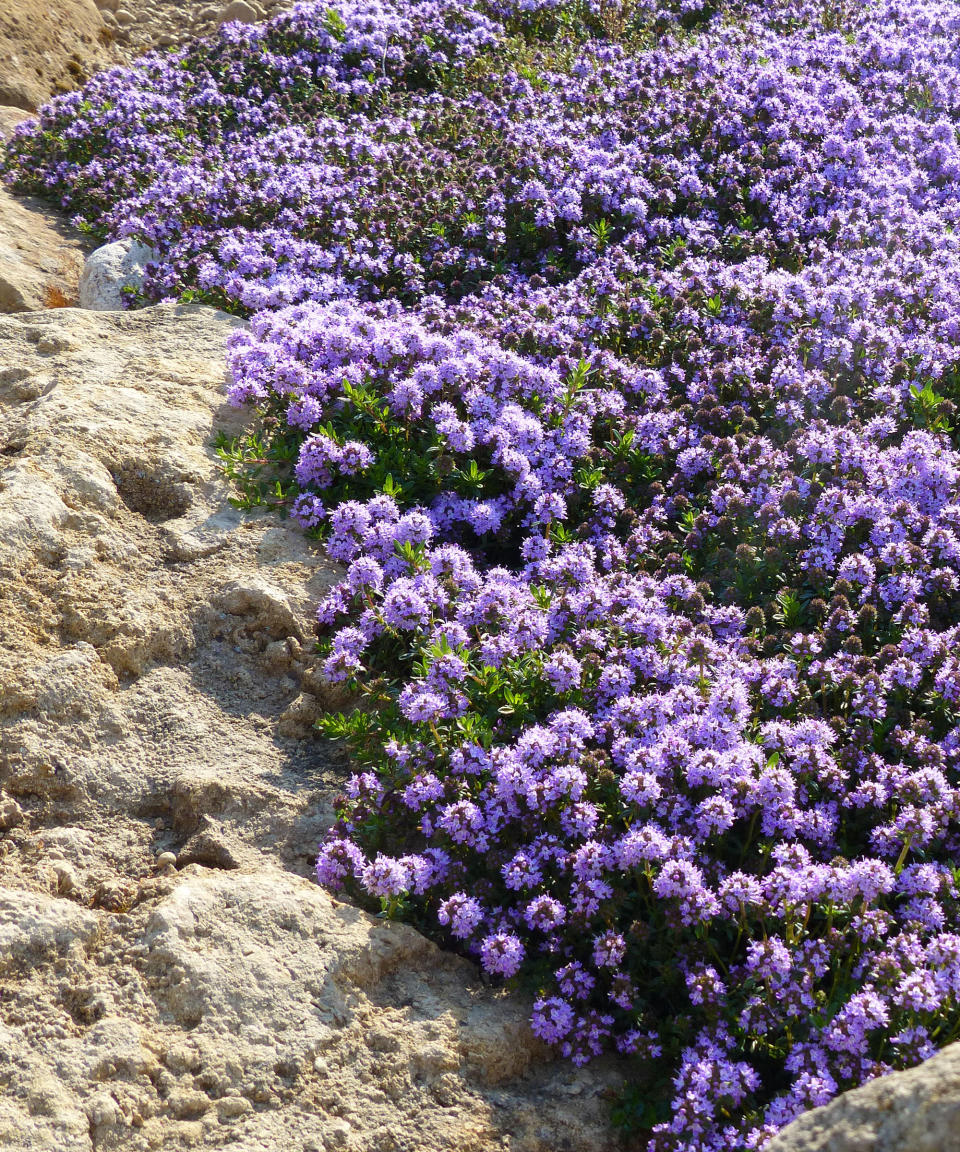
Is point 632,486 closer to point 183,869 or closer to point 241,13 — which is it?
point 183,869

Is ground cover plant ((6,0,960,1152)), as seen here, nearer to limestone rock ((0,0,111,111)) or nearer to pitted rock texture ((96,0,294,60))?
limestone rock ((0,0,111,111))

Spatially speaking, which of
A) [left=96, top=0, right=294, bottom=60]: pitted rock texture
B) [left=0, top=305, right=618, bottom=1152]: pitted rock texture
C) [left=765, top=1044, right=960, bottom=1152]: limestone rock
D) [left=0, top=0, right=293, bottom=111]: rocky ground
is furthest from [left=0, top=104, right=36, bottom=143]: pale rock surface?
[left=765, top=1044, right=960, bottom=1152]: limestone rock

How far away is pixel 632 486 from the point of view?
7.38 metres

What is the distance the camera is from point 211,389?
7.55 meters

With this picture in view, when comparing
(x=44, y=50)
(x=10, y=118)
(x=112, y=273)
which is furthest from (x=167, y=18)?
(x=112, y=273)

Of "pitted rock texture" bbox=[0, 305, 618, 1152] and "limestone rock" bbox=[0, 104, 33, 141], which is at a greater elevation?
"limestone rock" bbox=[0, 104, 33, 141]

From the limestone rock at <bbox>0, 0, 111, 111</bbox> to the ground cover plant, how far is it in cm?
130

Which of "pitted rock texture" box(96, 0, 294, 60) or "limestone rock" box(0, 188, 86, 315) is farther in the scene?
"pitted rock texture" box(96, 0, 294, 60)

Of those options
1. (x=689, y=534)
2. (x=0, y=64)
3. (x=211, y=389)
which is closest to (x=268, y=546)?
(x=211, y=389)

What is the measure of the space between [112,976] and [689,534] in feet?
13.6

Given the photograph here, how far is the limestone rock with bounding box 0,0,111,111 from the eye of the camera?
1417 cm

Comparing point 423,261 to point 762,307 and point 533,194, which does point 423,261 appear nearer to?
point 533,194

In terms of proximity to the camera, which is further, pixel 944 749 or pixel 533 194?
pixel 533 194

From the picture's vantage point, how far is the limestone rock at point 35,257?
32.5 ft
